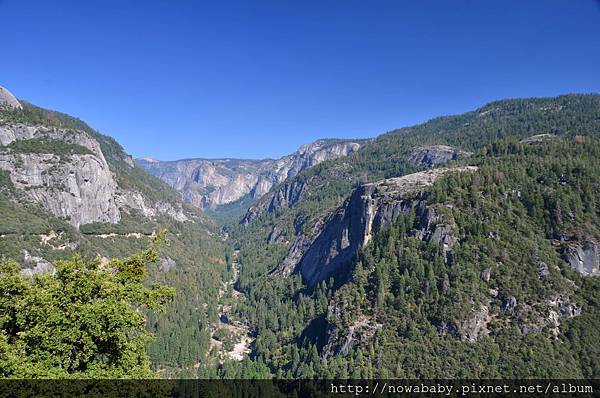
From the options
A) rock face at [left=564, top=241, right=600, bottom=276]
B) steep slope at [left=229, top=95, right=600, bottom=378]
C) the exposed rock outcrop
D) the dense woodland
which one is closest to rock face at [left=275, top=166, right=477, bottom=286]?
steep slope at [left=229, top=95, right=600, bottom=378]

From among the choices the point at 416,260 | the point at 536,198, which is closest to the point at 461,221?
the point at 416,260

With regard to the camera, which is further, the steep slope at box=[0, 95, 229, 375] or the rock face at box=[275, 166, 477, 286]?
the rock face at box=[275, 166, 477, 286]

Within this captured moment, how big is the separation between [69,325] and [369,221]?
14790 centimetres

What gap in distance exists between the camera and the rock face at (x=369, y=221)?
135875mm

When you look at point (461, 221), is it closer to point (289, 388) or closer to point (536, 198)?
point (536, 198)

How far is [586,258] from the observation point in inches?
4633

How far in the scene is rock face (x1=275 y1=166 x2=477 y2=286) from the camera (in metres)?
136

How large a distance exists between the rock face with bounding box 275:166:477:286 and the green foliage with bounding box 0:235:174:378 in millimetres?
121404

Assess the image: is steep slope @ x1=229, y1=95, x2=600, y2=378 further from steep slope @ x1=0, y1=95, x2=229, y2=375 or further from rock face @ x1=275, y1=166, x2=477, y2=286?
steep slope @ x1=0, y1=95, x2=229, y2=375

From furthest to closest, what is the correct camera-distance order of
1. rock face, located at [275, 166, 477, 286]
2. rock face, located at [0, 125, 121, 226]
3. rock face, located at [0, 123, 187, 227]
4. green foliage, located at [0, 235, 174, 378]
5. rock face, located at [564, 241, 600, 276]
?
rock face, located at [0, 125, 121, 226]
rock face, located at [0, 123, 187, 227]
rock face, located at [275, 166, 477, 286]
rock face, located at [564, 241, 600, 276]
green foliage, located at [0, 235, 174, 378]

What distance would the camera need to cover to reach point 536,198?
13538cm

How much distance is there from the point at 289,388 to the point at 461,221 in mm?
74819

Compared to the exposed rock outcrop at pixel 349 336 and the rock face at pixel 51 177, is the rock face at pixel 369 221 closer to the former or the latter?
the exposed rock outcrop at pixel 349 336

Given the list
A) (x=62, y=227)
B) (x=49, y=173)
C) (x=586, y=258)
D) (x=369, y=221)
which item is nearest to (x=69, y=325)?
(x=586, y=258)
